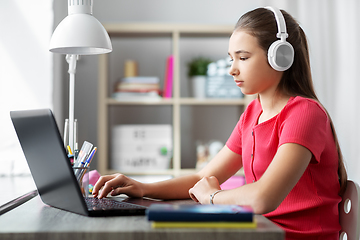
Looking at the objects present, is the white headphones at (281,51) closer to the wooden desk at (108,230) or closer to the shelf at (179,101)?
the wooden desk at (108,230)

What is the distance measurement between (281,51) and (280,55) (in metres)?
0.01

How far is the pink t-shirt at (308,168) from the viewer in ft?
3.08

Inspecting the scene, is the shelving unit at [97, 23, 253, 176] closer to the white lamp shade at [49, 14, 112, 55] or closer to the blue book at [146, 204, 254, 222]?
the white lamp shade at [49, 14, 112, 55]

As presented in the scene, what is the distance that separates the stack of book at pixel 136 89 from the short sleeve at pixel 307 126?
5.46 ft

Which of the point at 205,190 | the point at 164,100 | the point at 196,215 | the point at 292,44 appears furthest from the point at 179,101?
the point at 196,215

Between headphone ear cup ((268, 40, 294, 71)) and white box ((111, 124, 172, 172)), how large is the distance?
5.27 feet

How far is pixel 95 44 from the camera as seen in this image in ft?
3.53

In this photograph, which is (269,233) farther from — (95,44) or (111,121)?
(111,121)

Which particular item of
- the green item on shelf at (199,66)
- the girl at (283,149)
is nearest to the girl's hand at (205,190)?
the girl at (283,149)

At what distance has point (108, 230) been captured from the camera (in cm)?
67

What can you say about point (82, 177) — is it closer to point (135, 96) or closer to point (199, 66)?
point (135, 96)

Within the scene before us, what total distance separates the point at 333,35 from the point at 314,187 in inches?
57.1

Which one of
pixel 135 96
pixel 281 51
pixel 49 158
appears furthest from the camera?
pixel 135 96

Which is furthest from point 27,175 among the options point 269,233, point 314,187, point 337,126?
point 337,126
